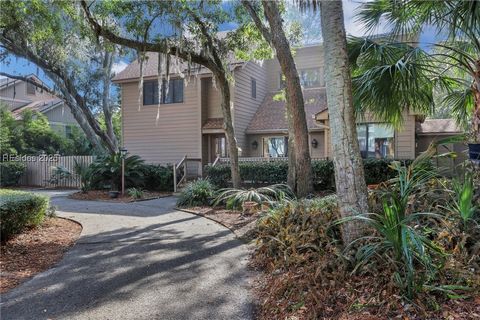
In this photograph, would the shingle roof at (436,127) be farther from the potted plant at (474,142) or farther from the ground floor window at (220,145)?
the potted plant at (474,142)

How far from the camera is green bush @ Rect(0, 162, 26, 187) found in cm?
1753

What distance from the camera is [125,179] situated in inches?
535

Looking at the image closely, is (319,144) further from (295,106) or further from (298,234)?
(298,234)

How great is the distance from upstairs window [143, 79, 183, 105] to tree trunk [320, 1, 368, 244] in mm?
13884

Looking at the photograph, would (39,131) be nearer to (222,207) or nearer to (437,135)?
(222,207)

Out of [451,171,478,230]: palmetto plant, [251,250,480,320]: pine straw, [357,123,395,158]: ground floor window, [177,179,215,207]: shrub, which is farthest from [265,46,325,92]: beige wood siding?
[251,250,480,320]: pine straw

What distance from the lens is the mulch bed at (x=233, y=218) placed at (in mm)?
6763

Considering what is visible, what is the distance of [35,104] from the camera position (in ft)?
95.3

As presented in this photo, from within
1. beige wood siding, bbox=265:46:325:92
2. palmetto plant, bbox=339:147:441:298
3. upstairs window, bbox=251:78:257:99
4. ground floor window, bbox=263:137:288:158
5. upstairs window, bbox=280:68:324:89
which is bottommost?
palmetto plant, bbox=339:147:441:298

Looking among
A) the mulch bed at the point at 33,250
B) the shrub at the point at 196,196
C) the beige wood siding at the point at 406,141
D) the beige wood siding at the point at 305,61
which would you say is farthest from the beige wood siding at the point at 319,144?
the mulch bed at the point at 33,250

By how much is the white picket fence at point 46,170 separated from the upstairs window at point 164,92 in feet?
14.1

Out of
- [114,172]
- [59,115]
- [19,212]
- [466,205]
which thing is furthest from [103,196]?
[59,115]

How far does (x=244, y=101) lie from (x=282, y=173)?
6.42m

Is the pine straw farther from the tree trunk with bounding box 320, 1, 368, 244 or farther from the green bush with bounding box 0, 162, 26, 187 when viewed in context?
the green bush with bounding box 0, 162, 26, 187
